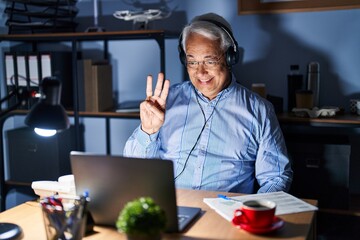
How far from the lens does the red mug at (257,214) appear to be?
48.9 inches

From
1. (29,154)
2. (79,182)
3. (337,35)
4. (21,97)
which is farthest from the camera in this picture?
(29,154)

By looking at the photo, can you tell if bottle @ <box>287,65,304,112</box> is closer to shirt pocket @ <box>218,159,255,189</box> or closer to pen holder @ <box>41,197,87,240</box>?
shirt pocket @ <box>218,159,255,189</box>

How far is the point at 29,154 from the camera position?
2789mm

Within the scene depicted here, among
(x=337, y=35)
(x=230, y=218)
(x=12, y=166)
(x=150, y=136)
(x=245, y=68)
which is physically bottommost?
(x=12, y=166)

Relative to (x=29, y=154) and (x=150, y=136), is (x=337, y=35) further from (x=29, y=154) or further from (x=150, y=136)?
(x=29, y=154)

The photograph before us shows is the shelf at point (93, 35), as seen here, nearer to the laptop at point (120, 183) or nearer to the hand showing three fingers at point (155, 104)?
the hand showing three fingers at point (155, 104)

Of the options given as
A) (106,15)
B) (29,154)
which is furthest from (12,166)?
(106,15)

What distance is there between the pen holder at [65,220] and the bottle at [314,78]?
1.57 meters

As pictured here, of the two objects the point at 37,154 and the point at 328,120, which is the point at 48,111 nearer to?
the point at 328,120

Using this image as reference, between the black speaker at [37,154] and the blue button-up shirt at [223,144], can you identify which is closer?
the blue button-up shirt at [223,144]

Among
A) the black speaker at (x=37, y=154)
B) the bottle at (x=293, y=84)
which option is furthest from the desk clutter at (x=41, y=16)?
the bottle at (x=293, y=84)

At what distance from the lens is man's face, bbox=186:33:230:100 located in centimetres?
203

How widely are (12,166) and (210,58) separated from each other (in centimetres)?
153

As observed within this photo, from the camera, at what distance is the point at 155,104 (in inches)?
72.8
